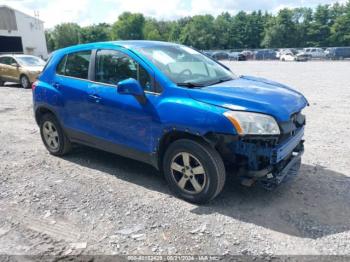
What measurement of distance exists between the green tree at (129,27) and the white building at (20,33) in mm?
67745

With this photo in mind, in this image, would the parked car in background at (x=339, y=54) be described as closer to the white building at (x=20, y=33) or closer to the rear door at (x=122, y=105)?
the white building at (x=20, y=33)

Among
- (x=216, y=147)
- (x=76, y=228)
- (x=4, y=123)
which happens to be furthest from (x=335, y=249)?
(x=4, y=123)

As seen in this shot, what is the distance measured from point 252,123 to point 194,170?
839mm

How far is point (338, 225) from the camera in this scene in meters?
3.37

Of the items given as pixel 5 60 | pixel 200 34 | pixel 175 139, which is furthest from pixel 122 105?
pixel 200 34

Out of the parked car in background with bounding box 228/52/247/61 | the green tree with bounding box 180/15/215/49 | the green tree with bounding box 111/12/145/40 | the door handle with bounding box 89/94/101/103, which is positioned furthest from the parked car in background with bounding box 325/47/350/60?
the green tree with bounding box 111/12/145/40

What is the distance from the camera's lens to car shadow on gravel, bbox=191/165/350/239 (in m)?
3.37

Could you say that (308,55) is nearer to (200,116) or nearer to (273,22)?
(273,22)

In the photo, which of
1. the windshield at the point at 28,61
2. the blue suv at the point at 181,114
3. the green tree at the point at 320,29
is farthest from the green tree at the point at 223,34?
the blue suv at the point at 181,114

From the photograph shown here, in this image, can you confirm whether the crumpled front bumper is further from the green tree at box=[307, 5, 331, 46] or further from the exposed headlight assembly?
the green tree at box=[307, 5, 331, 46]

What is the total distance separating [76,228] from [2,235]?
0.73 metres

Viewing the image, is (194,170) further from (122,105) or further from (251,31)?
(251,31)

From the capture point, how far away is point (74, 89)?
4691 millimetres

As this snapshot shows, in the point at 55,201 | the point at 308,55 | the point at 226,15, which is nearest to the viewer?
the point at 55,201
